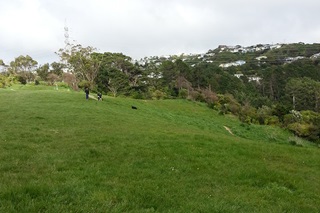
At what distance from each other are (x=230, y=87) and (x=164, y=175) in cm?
9693

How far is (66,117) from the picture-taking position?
74.0 ft

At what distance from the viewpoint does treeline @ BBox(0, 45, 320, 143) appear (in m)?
51.8

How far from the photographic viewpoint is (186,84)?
79438 mm

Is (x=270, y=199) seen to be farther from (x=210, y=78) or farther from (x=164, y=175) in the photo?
(x=210, y=78)

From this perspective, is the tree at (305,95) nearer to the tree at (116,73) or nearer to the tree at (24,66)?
the tree at (116,73)

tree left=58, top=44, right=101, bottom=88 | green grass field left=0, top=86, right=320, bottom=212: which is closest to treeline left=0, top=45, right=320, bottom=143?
tree left=58, top=44, right=101, bottom=88

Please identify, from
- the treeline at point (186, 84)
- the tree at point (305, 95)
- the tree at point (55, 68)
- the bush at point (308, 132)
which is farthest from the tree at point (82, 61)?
the tree at point (305, 95)

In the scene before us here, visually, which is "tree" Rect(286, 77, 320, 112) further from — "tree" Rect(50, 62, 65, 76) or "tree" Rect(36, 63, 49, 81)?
"tree" Rect(36, 63, 49, 81)

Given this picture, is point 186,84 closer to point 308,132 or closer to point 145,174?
point 308,132

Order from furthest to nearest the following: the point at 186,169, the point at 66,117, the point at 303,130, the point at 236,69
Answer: the point at 236,69 < the point at 303,130 < the point at 66,117 < the point at 186,169

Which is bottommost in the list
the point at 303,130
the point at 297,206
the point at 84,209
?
the point at 303,130

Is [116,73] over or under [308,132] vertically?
over

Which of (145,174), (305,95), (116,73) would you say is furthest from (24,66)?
(145,174)

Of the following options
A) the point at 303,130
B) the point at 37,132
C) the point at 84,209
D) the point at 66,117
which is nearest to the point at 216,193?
the point at 84,209
